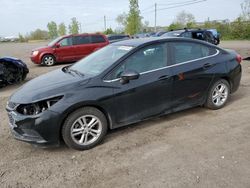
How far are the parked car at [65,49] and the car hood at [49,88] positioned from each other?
33.0ft

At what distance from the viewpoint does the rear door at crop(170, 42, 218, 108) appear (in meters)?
4.58

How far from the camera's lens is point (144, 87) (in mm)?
4184

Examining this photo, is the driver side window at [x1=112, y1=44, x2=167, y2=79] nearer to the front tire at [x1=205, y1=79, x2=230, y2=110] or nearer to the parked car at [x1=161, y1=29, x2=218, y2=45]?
the front tire at [x1=205, y1=79, x2=230, y2=110]

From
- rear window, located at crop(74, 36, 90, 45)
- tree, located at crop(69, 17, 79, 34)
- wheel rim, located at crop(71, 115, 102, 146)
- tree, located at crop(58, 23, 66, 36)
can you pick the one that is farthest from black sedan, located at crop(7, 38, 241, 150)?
tree, located at crop(58, 23, 66, 36)

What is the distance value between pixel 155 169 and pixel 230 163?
962 mm

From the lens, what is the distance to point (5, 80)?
8719 millimetres

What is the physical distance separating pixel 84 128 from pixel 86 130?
46mm

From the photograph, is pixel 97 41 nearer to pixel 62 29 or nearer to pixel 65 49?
pixel 65 49

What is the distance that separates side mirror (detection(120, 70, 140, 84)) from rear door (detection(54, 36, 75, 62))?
10.8 metres

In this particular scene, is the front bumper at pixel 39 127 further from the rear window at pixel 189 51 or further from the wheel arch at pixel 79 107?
the rear window at pixel 189 51

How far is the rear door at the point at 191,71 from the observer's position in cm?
458

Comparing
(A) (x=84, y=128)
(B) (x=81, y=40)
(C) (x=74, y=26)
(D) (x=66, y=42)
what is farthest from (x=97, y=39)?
(C) (x=74, y=26)

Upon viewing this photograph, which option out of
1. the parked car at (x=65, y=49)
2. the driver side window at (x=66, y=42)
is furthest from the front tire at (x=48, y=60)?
the driver side window at (x=66, y=42)

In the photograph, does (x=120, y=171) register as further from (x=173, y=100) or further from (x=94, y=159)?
(x=173, y=100)
